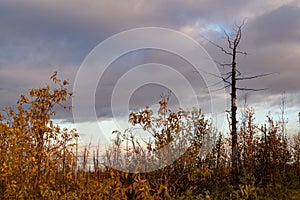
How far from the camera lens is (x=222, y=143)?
53.0 ft

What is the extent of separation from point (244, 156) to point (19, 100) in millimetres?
9165

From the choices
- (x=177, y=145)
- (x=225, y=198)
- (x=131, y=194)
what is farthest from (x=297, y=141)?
(x=131, y=194)

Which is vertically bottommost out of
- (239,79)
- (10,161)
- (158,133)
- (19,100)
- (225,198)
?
(225,198)

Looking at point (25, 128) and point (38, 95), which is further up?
point (38, 95)

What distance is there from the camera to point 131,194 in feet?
28.2

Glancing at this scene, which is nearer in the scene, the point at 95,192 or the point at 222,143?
the point at 95,192

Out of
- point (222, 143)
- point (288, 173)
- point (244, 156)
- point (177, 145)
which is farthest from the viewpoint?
point (222, 143)

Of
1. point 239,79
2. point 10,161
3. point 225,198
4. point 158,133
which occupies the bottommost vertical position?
point 225,198

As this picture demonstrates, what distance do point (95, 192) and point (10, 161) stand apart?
2112 millimetres

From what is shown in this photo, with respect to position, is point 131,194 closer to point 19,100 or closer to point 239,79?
point 19,100

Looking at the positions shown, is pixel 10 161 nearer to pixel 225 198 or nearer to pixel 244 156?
pixel 225 198

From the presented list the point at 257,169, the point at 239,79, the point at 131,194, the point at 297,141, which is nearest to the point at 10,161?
the point at 131,194

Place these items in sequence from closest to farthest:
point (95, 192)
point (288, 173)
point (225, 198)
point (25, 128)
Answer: point (95, 192) < point (25, 128) < point (225, 198) < point (288, 173)

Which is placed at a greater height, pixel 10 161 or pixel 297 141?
pixel 297 141
